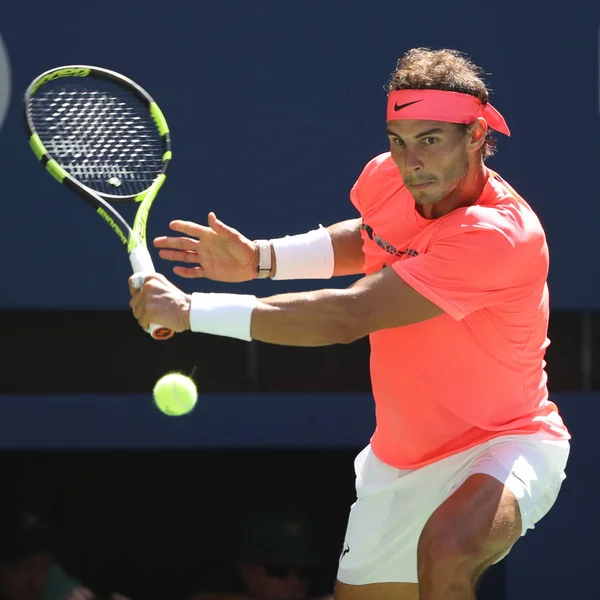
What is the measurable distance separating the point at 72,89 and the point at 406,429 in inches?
60.0

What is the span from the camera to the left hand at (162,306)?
3080mm

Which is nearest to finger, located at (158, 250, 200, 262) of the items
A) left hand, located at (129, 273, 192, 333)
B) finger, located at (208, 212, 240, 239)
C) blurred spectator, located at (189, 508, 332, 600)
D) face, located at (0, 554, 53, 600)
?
finger, located at (208, 212, 240, 239)

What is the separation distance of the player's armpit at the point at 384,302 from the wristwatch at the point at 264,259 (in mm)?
569

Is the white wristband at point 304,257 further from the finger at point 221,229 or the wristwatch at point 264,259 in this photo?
the finger at point 221,229

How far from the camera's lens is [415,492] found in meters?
3.53

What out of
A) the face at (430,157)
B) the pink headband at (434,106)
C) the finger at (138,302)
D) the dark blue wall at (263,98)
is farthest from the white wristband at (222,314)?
the dark blue wall at (263,98)

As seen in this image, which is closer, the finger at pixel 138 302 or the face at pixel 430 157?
the finger at pixel 138 302

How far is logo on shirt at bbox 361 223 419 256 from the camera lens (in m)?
3.31

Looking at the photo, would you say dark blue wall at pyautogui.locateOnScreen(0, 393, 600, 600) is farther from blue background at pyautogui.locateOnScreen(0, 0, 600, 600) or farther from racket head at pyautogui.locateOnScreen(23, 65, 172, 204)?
racket head at pyautogui.locateOnScreen(23, 65, 172, 204)

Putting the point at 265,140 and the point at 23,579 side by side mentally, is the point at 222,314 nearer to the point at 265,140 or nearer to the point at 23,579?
the point at 265,140

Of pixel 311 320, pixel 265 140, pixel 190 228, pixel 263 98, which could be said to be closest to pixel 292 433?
pixel 265 140

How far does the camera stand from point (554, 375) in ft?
15.9

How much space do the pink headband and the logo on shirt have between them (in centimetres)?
31

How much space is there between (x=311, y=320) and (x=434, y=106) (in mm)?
585
